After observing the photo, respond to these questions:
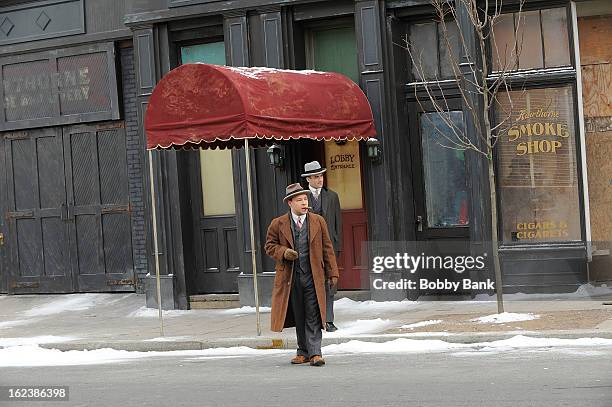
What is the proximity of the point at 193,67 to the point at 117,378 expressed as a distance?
15.4 feet

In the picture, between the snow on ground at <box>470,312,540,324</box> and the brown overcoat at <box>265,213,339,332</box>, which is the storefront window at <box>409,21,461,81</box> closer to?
the snow on ground at <box>470,312,540,324</box>

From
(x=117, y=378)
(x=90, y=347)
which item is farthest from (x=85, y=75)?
(x=117, y=378)

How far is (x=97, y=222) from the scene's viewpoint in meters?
20.9

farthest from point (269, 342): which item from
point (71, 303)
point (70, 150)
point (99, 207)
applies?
point (70, 150)

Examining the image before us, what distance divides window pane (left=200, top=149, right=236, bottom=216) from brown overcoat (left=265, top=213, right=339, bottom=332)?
6570 millimetres

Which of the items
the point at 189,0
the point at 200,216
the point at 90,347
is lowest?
the point at 90,347

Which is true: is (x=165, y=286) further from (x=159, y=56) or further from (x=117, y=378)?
(x=117, y=378)

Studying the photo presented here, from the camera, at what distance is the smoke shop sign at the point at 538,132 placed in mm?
17109

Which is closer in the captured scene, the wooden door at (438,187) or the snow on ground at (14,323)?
the wooden door at (438,187)

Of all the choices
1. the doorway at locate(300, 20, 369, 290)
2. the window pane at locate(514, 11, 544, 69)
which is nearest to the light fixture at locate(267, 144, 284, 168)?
the doorway at locate(300, 20, 369, 290)

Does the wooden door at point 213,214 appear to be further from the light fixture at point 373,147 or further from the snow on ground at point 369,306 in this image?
the light fixture at point 373,147

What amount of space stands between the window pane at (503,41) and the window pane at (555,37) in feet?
1.44

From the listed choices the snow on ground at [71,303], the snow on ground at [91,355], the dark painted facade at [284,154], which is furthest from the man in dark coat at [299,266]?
the snow on ground at [71,303]

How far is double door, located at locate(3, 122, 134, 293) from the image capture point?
2067 cm
